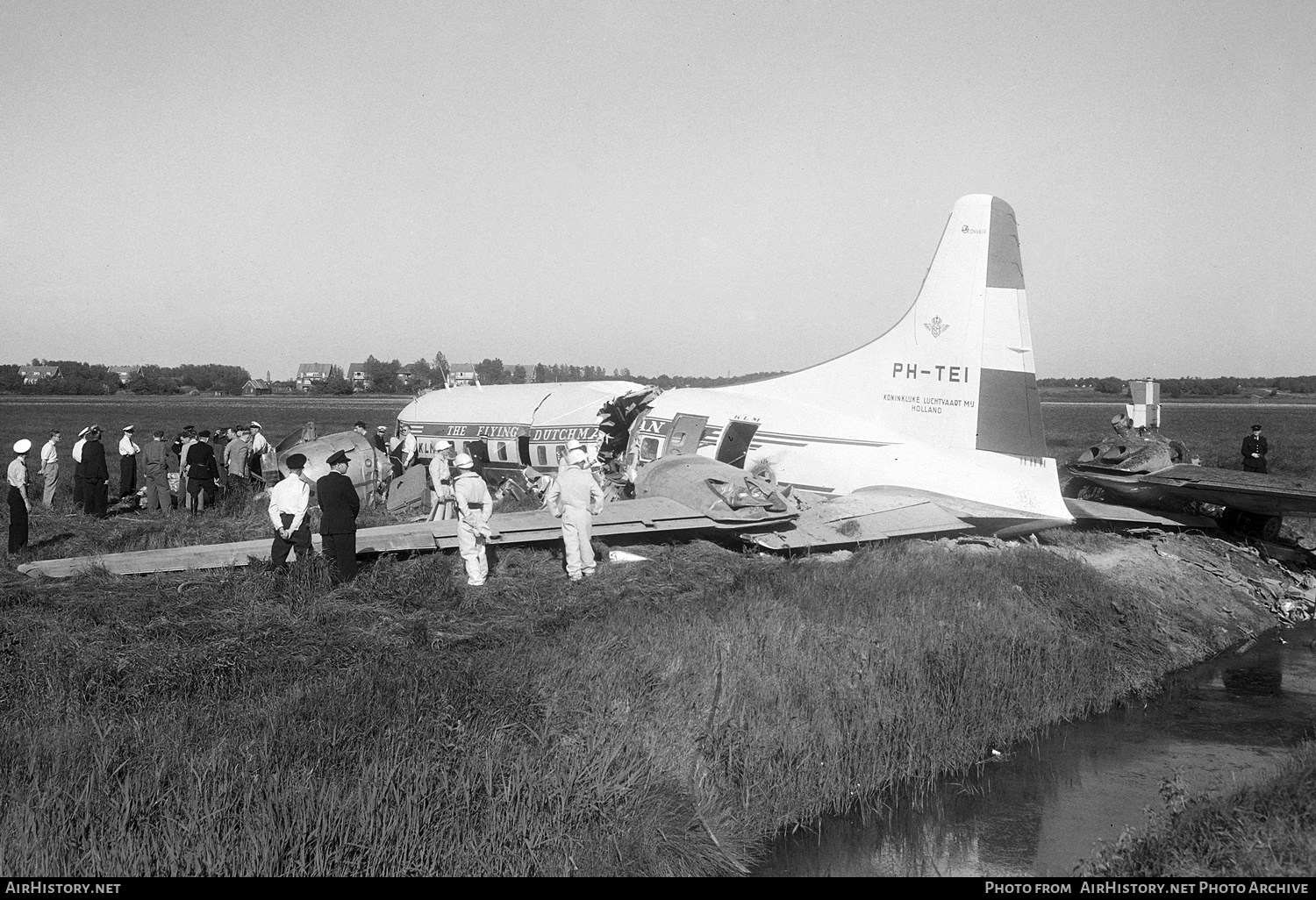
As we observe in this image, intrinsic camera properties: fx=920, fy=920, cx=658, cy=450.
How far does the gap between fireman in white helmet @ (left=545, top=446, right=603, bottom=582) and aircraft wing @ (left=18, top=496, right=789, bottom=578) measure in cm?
68

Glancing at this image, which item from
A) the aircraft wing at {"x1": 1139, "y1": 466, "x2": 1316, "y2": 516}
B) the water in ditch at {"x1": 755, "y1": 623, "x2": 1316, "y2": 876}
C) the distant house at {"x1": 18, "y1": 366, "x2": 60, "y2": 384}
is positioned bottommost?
the water in ditch at {"x1": 755, "y1": 623, "x2": 1316, "y2": 876}

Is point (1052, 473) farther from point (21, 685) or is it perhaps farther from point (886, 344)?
point (21, 685)

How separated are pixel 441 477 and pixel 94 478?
27.1ft

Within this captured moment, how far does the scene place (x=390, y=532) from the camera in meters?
13.1

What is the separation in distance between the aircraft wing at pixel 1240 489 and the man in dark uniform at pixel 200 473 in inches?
707

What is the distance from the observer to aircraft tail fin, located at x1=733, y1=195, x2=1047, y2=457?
47.5ft

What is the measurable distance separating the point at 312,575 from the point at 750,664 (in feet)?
18.0

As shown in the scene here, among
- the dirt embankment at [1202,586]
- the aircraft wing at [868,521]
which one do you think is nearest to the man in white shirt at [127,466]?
the aircraft wing at [868,521]

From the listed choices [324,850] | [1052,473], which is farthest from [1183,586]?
[324,850]

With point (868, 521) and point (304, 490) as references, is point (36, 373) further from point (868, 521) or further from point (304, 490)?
point (868, 521)

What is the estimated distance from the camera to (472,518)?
1174 centimetres

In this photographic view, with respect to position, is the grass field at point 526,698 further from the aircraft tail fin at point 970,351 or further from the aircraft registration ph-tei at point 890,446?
the aircraft tail fin at point 970,351


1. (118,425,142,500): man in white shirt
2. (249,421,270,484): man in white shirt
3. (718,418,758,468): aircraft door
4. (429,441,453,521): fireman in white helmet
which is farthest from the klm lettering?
(118,425,142,500): man in white shirt

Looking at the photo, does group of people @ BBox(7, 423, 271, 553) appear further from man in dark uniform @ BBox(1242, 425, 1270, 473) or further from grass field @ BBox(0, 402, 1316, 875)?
man in dark uniform @ BBox(1242, 425, 1270, 473)
